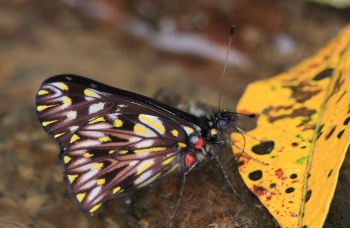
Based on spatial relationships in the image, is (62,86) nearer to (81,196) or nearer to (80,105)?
(80,105)

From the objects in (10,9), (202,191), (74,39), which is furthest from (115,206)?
(10,9)

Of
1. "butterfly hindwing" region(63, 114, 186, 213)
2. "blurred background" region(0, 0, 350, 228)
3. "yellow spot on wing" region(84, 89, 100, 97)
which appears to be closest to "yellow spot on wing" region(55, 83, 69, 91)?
"yellow spot on wing" region(84, 89, 100, 97)

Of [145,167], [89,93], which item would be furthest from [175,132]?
[89,93]

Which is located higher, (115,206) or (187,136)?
(187,136)

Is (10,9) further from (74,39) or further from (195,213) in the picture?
(195,213)

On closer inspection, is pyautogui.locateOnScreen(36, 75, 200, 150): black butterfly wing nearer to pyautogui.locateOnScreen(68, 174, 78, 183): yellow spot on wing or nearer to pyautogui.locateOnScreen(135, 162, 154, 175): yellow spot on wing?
pyautogui.locateOnScreen(68, 174, 78, 183): yellow spot on wing
